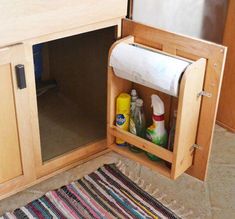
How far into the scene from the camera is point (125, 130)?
1622mm

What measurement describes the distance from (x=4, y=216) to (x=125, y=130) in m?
0.55

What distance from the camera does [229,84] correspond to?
73.3 inches

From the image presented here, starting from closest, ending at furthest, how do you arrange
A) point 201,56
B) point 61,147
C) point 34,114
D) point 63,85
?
point 201,56, point 34,114, point 61,147, point 63,85

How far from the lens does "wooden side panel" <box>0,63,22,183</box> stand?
4.25ft

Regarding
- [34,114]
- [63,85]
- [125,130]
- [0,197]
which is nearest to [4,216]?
[0,197]

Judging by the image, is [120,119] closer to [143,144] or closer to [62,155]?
[143,144]

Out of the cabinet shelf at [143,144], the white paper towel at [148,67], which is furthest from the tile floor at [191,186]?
the white paper towel at [148,67]

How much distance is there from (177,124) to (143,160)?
281 mm

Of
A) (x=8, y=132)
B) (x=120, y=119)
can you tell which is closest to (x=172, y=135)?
(x=120, y=119)

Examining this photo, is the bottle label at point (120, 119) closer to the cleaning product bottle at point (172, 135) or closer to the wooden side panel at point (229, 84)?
the cleaning product bottle at point (172, 135)

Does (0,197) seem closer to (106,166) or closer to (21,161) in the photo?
(21,161)

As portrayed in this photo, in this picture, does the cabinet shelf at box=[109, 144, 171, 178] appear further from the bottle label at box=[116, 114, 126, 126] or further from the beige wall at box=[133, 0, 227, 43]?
the beige wall at box=[133, 0, 227, 43]

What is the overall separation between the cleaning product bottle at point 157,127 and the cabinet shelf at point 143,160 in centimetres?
8

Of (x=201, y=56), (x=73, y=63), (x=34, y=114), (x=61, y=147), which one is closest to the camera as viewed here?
(x=201, y=56)
